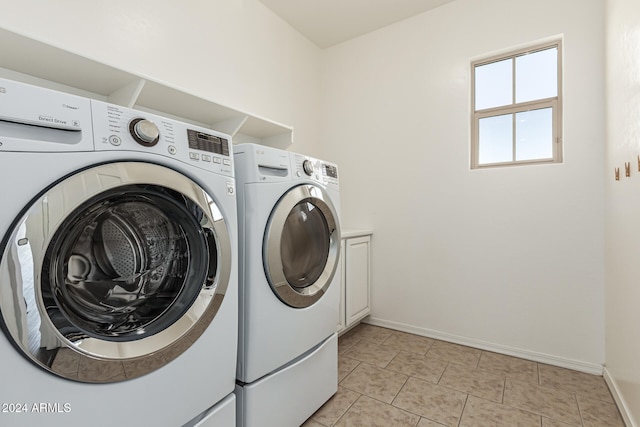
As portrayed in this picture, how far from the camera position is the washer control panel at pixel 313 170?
4.18 ft

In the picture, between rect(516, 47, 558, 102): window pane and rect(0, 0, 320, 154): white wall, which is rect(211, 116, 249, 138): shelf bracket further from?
rect(516, 47, 558, 102): window pane

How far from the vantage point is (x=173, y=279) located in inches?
35.3

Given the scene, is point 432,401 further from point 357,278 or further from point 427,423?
point 357,278

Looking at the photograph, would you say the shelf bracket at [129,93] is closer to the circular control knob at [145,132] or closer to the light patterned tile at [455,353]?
the circular control knob at [145,132]

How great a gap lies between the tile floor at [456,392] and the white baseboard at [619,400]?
0.11 feet

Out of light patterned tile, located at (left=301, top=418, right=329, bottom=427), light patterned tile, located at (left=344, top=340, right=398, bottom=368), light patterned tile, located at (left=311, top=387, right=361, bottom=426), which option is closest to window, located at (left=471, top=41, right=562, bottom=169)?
light patterned tile, located at (left=344, top=340, right=398, bottom=368)

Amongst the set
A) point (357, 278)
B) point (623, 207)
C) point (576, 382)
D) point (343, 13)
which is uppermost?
point (343, 13)

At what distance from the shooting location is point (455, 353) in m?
2.07

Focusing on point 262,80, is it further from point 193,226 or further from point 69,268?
point 69,268

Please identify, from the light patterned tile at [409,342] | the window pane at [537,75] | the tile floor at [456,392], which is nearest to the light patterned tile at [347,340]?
the tile floor at [456,392]

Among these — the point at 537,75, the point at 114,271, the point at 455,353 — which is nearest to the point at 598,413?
the point at 455,353

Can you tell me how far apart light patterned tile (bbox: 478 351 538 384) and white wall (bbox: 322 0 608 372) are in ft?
0.24

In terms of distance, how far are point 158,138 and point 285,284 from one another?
686mm

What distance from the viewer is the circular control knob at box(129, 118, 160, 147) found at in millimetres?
729
